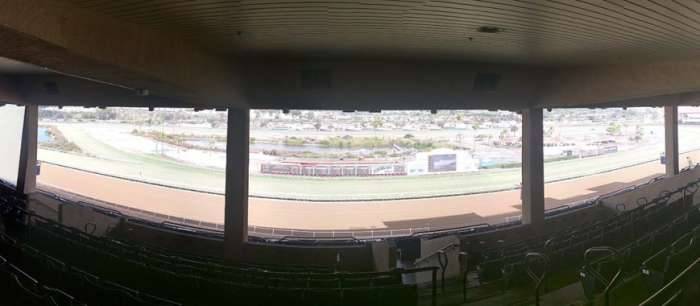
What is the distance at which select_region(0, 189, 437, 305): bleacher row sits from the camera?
460cm

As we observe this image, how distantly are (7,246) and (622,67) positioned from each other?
10.7m

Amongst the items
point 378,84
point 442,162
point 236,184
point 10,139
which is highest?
point 378,84

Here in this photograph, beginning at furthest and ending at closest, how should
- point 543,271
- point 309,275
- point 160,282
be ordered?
1. point 309,275
2. point 543,271
3. point 160,282

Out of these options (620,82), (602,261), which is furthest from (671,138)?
(602,261)

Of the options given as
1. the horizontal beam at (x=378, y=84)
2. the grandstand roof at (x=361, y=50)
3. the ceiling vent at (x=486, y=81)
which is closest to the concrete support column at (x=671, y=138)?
the grandstand roof at (x=361, y=50)

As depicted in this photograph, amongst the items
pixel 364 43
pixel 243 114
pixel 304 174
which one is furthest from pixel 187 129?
pixel 364 43

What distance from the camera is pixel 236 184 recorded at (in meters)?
10.4

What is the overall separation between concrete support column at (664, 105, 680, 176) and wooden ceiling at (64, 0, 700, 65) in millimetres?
12330

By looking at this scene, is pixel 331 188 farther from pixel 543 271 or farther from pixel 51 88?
pixel 543 271

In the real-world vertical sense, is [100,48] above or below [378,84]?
below

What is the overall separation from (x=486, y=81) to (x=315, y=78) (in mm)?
A: 3811

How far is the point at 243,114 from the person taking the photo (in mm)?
10328

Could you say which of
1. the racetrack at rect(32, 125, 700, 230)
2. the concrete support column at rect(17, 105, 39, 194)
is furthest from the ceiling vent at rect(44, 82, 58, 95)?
the racetrack at rect(32, 125, 700, 230)

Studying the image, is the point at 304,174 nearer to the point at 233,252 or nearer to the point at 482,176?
the point at 482,176
